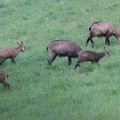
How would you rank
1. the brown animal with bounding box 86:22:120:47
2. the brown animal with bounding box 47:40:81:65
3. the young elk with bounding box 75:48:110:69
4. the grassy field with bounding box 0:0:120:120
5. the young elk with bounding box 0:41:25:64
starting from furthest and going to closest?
the brown animal with bounding box 86:22:120:47, the young elk with bounding box 0:41:25:64, the brown animal with bounding box 47:40:81:65, the young elk with bounding box 75:48:110:69, the grassy field with bounding box 0:0:120:120

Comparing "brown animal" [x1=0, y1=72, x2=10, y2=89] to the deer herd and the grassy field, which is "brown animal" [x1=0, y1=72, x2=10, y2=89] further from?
the grassy field

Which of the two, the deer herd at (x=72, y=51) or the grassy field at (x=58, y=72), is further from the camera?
the deer herd at (x=72, y=51)

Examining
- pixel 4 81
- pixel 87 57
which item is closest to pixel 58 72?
pixel 87 57

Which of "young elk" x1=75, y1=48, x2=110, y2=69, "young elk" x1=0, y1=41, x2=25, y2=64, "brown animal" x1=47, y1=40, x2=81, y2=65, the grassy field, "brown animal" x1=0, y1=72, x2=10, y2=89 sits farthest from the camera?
"young elk" x1=0, y1=41, x2=25, y2=64

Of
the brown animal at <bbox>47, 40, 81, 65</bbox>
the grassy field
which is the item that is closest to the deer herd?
the brown animal at <bbox>47, 40, 81, 65</bbox>

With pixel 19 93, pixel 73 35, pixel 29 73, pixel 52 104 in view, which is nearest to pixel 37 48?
pixel 73 35

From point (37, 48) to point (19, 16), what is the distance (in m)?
6.54

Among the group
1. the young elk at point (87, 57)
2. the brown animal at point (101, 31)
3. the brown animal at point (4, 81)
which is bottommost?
the brown animal at point (4, 81)

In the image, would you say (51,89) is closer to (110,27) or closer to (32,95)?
(32,95)

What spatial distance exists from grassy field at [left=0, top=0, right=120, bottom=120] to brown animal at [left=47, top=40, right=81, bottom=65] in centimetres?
29

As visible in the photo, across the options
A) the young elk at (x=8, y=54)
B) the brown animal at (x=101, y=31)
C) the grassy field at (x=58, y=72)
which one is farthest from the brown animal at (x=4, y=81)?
the brown animal at (x=101, y=31)

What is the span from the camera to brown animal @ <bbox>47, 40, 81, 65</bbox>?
17.4 m

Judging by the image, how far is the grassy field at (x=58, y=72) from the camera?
12766 millimetres

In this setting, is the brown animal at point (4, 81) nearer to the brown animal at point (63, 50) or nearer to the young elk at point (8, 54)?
the brown animal at point (63, 50)
